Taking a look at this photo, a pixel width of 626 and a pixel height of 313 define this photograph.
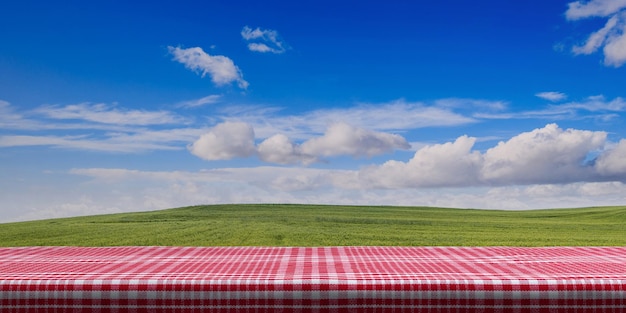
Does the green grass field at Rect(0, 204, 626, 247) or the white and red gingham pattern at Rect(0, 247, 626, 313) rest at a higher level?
the white and red gingham pattern at Rect(0, 247, 626, 313)

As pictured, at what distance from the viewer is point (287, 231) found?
10.7 meters

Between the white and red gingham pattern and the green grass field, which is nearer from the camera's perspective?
the white and red gingham pattern

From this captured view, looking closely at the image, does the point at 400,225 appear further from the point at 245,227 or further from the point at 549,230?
the point at 245,227

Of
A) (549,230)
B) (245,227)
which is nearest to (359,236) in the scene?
(245,227)

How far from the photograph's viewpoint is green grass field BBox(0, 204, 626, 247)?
981 cm

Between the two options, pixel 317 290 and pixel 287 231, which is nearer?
pixel 317 290

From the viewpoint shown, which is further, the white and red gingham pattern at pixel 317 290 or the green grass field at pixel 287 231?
the green grass field at pixel 287 231

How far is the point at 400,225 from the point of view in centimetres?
1409

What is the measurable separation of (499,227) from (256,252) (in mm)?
13294

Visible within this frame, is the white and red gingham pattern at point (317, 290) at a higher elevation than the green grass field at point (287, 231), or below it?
higher

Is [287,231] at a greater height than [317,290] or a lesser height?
lesser

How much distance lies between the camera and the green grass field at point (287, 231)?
9.81 m

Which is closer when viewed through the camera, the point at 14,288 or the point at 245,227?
the point at 14,288

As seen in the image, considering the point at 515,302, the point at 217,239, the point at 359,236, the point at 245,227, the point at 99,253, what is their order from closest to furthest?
the point at 515,302 < the point at 99,253 < the point at 217,239 < the point at 359,236 < the point at 245,227
